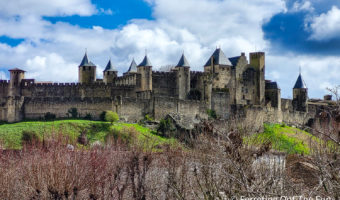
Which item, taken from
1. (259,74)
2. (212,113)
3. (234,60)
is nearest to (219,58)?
(234,60)

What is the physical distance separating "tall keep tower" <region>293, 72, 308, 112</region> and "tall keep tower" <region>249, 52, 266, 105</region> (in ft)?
22.8

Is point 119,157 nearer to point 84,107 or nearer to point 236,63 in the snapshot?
point 84,107

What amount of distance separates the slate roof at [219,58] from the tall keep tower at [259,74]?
532 cm

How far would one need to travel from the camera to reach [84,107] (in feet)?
173

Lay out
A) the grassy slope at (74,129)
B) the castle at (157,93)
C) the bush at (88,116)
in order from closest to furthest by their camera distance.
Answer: the grassy slope at (74,129) → the bush at (88,116) → the castle at (157,93)

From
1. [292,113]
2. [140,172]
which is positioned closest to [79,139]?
[140,172]

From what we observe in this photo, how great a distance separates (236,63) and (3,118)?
33247 mm

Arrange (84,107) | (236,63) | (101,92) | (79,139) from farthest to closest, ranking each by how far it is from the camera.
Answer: (236,63)
(101,92)
(84,107)
(79,139)

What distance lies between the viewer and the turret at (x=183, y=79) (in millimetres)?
60281

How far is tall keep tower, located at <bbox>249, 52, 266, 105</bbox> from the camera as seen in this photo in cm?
6562

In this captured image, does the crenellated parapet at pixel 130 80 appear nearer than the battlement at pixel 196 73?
Yes

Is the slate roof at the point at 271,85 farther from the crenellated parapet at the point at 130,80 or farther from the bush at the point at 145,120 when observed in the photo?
the bush at the point at 145,120

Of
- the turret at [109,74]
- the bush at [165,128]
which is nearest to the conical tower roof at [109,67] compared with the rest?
the turret at [109,74]

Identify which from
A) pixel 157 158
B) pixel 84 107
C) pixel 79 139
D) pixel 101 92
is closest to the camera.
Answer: pixel 157 158
